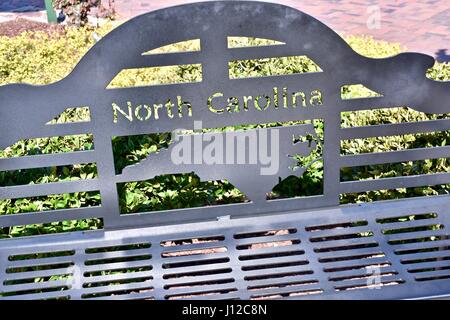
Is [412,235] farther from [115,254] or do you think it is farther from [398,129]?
[115,254]

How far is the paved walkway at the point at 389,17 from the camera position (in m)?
7.48

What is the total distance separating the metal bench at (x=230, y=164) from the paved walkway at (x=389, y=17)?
486 cm

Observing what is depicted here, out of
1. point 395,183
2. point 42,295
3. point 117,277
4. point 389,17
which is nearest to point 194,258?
point 117,277

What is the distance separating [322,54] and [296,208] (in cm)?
59

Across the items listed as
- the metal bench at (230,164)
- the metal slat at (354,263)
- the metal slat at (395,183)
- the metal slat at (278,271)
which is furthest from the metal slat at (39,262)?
the metal slat at (395,183)

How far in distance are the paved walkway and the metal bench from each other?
4.86 m

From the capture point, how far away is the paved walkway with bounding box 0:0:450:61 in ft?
24.5

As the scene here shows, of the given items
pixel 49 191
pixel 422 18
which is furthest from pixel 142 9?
pixel 49 191

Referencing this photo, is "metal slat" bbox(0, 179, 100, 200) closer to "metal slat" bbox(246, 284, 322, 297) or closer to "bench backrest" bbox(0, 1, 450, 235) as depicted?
"bench backrest" bbox(0, 1, 450, 235)

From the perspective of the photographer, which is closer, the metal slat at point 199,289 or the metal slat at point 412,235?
the metal slat at point 199,289

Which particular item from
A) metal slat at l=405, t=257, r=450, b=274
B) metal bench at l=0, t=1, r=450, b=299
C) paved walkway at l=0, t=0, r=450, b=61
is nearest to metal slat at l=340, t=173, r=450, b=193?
metal bench at l=0, t=1, r=450, b=299

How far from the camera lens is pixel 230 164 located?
2.38 meters

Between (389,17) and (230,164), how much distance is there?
265 inches

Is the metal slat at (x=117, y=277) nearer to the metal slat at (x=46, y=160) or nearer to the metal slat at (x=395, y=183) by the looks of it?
the metal slat at (x=46, y=160)
